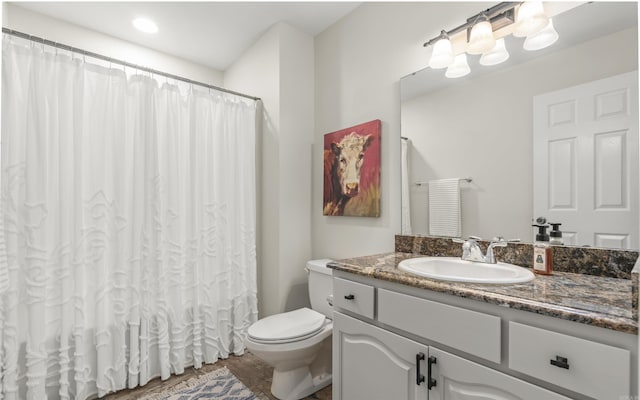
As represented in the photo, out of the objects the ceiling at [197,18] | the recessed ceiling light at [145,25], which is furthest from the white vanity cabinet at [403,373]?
the recessed ceiling light at [145,25]

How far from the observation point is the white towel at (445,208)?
1.60 metres

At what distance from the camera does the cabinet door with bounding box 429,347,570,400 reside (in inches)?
34.3

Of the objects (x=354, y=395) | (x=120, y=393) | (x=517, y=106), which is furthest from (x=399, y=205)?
(x=120, y=393)

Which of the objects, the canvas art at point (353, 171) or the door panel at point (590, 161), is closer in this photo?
the door panel at point (590, 161)

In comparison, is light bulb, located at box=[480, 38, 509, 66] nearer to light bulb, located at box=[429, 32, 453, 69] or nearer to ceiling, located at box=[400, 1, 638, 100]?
ceiling, located at box=[400, 1, 638, 100]

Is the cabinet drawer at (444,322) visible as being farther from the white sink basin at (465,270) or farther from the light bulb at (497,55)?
the light bulb at (497,55)

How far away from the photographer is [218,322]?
2223mm

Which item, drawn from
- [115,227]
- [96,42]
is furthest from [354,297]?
[96,42]

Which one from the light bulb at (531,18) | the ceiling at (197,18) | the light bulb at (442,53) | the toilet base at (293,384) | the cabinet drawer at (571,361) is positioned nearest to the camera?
Answer: the cabinet drawer at (571,361)

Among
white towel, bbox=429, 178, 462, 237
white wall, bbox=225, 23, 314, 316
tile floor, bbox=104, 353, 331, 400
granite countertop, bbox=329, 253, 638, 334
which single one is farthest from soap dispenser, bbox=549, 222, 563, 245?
white wall, bbox=225, 23, 314, 316

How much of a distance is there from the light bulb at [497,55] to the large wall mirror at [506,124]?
3 centimetres

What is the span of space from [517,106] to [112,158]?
86.6 inches

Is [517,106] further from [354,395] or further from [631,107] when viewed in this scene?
[354,395]

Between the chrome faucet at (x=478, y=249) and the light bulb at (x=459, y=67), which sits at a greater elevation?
the light bulb at (x=459, y=67)
